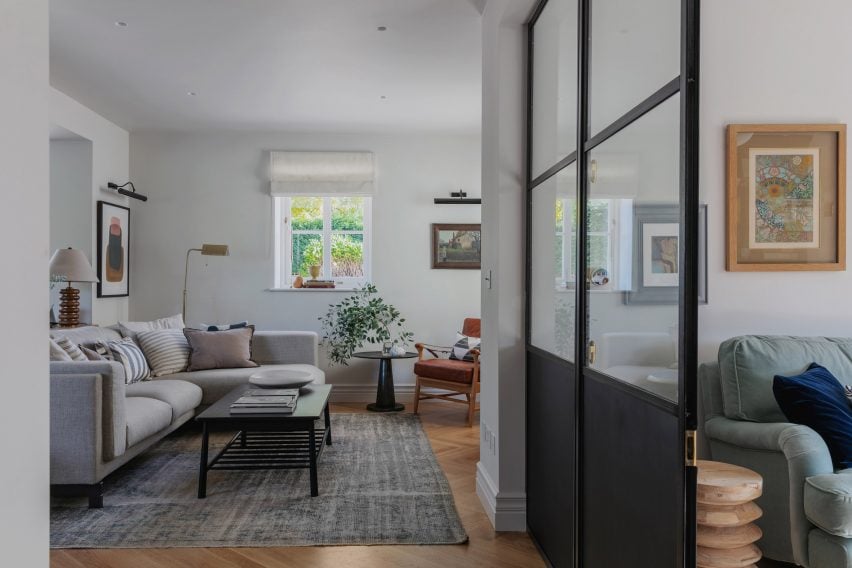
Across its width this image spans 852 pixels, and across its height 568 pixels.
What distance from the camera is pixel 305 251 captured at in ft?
20.5

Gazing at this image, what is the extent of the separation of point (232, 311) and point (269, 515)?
341 cm

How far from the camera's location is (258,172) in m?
6.09

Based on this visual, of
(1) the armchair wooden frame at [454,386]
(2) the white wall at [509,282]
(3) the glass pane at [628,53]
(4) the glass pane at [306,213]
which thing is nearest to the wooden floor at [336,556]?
(2) the white wall at [509,282]

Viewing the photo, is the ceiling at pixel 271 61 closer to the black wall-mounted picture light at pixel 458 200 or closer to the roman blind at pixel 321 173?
the roman blind at pixel 321 173

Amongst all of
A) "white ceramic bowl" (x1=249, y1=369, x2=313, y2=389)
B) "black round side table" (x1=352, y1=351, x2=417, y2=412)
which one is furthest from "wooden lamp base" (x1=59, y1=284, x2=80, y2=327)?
"black round side table" (x1=352, y1=351, x2=417, y2=412)

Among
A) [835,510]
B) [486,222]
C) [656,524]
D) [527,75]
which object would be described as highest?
[527,75]

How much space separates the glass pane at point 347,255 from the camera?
246 inches

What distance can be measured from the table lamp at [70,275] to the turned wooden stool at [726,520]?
14.3ft

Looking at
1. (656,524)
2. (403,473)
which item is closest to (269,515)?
(403,473)

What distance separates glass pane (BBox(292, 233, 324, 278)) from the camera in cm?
623

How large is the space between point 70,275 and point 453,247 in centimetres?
335

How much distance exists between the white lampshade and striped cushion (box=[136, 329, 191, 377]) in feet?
2.13

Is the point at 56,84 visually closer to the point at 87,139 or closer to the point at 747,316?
the point at 87,139

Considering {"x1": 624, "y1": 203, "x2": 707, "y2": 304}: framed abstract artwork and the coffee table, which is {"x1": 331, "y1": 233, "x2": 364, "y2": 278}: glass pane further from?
{"x1": 624, "y1": 203, "x2": 707, "y2": 304}: framed abstract artwork
